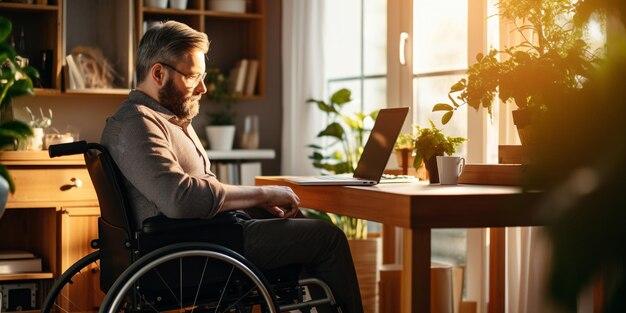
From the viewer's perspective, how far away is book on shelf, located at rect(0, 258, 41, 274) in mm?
3711

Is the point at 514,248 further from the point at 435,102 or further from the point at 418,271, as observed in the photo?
the point at 418,271

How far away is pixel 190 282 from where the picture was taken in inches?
79.9

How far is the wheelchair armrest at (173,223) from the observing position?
1987 millimetres

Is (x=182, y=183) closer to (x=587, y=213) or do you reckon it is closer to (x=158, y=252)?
(x=158, y=252)

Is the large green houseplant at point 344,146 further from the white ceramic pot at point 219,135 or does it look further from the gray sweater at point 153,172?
the gray sweater at point 153,172

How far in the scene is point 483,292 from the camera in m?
3.40

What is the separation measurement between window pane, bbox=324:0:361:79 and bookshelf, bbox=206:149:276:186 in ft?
1.92

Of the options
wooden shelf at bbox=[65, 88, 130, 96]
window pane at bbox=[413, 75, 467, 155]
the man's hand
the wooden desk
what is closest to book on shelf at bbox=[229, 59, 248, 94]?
wooden shelf at bbox=[65, 88, 130, 96]

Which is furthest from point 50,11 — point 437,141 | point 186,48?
point 437,141

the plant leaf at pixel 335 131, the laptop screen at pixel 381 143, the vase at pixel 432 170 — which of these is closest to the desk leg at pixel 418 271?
the laptop screen at pixel 381 143

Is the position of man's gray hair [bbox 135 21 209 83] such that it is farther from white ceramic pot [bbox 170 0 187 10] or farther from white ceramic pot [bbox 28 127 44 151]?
white ceramic pot [bbox 170 0 187 10]

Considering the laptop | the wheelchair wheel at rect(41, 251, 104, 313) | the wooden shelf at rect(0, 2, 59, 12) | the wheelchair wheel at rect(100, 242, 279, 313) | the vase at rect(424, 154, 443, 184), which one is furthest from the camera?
the wooden shelf at rect(0, 2, 59, 12)

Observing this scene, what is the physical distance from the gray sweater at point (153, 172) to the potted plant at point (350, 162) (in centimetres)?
167

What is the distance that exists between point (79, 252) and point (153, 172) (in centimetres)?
184
